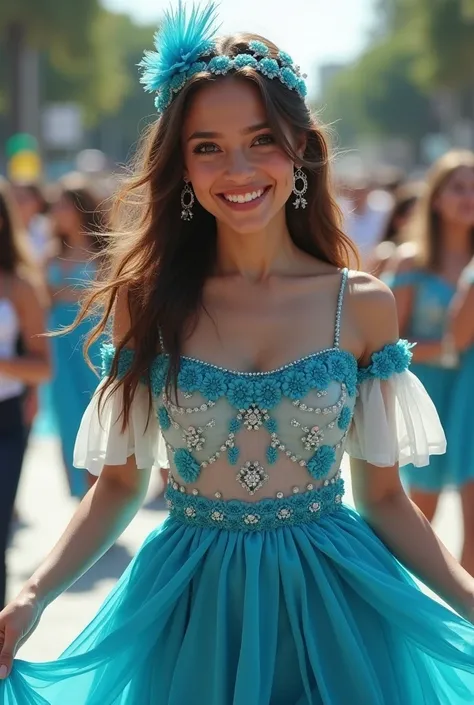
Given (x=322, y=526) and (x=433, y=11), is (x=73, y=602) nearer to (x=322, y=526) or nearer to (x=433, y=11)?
(x=322, y=526)

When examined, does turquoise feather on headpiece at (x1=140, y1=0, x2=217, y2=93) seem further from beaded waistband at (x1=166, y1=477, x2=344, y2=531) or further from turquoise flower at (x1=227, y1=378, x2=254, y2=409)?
beaded waistband at (x1=166, y1=477, x2=344, y2=531)

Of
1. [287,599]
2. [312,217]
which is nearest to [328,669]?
[287,599]

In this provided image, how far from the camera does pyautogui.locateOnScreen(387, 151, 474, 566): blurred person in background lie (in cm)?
638

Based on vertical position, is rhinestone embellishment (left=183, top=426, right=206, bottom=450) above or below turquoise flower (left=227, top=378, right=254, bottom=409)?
below

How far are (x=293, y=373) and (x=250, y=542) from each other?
0.38m

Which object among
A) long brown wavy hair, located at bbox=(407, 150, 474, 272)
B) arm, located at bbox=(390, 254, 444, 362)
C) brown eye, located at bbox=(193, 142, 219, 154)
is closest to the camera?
brown eye, located at bbox=(193, 142, 219, 154)

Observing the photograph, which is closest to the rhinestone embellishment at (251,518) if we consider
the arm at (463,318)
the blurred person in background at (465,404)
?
the blurred person in background at (465,404)

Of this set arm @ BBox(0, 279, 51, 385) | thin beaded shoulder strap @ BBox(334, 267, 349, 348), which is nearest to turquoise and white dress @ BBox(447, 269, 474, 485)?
arm @ BBox(0, 279, 51, 385)

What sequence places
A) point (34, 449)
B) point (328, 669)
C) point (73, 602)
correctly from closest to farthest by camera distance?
1. point (328, 669)
2. point (73, 602)
3. point (34, 449)

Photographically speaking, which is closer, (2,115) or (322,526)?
(322,526)

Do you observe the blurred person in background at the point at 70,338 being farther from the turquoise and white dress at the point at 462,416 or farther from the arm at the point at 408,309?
the turquoise and white dress at the point at 462,416

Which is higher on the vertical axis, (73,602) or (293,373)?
(293,373)

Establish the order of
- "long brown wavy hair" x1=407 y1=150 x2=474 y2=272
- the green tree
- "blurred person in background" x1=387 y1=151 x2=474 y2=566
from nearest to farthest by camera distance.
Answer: "blurred person in background" x1=387 y1=151 x2=474 y2=566, "long brown wavy hair" x1=407 y1=150 x2=474 y2=272, the green tree

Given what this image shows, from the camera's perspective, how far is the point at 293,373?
114 inches
